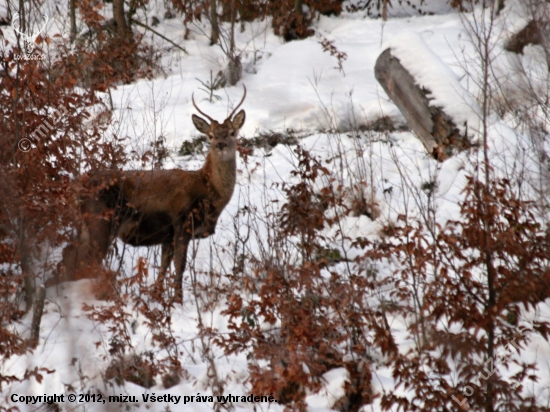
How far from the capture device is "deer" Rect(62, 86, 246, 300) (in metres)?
6.64

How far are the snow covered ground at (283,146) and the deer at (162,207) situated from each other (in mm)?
241

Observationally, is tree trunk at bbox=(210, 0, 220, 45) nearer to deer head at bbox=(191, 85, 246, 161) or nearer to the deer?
deer head at bbox=(191, 85, 246, 161)

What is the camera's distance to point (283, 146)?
402 inches

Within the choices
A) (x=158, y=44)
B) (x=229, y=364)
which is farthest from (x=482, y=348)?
(x=158, y=44)

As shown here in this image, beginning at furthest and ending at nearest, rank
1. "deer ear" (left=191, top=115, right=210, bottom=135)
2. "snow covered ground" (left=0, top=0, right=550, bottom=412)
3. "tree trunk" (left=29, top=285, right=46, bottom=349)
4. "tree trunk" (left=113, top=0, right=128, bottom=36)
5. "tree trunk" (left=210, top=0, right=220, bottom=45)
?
"tree trunk" (left=113, top=0, right=128, bottom=36) → "tree trunk" (left=210, top=0, right=220, bottom=45) → "deer ear" (left=191, top=115, right=210, bottom=135) → "tree trunk" (left=29, top=285, right=46, bottom=349) → "snow covered ground" (left=0, top=0, right=550, bottom=412)

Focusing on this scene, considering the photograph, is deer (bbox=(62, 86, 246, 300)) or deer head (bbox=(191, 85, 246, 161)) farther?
deer head (bbox=(191, 85, 246, 161))

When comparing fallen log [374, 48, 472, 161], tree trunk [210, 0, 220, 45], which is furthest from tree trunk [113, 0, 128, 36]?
fallen log [374, 48, 472, 161]

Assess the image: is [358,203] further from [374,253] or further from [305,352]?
[305,352]

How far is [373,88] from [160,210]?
18.7 ft

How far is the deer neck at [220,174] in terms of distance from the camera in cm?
780

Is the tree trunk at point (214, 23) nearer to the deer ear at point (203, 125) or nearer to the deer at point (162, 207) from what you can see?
the deer ear at point (203, 125)

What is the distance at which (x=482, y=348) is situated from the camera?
340 cm

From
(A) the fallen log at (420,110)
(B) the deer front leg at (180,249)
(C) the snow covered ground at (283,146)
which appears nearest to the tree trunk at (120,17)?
(C) the snow covered ground at (283,146)

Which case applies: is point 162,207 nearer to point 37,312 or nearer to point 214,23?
point 37,312
